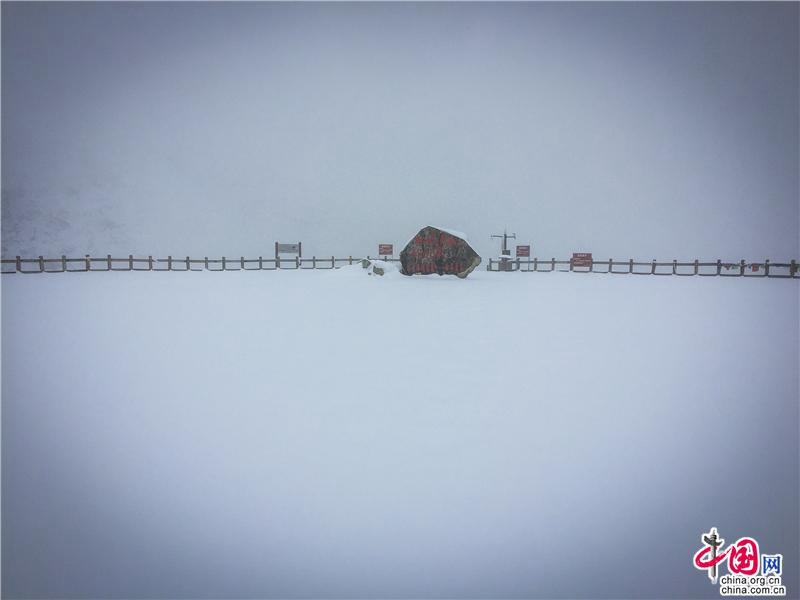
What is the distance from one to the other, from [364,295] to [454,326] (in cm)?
504

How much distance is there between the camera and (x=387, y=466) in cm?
254

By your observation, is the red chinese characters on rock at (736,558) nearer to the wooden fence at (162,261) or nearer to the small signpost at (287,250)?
the wooden fence at (162,261)

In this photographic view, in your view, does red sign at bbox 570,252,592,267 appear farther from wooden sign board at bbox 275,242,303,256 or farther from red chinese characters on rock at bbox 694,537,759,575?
red chinese characters on rock at bbox 694,537,759,575

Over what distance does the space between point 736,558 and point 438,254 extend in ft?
52.2

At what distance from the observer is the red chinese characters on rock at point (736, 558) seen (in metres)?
1.97

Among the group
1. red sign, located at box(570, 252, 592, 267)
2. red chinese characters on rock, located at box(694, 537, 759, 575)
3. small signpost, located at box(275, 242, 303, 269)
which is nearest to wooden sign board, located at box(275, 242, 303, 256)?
small signpost, located at box(275, 242, 303, 269)

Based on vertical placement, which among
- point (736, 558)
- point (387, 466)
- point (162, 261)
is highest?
point (162, 261)

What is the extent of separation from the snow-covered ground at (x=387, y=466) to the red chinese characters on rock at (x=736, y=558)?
7 cm

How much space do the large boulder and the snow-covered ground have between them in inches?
474

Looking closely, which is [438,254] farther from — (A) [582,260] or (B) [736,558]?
(B) [736,558]

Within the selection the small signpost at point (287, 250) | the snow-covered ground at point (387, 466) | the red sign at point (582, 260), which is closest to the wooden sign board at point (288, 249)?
the small signpost at point (287, 250)

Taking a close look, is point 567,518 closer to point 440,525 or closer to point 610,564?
point 610,564

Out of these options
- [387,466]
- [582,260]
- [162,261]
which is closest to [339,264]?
[162,261]

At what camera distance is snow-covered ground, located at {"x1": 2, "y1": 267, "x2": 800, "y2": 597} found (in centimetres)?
188
